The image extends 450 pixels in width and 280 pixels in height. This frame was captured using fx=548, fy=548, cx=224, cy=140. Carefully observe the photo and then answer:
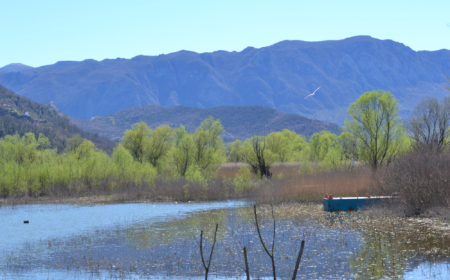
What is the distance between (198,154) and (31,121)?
110823 mm

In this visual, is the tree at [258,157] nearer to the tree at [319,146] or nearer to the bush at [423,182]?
the tree at [319,146]

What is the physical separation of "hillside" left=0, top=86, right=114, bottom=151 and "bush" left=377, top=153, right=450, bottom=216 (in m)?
119

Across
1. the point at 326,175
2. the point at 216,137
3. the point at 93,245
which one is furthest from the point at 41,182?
the point at 93,245

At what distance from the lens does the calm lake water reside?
20.2m

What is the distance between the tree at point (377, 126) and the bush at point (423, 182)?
20.9 m

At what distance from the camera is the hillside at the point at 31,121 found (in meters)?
144

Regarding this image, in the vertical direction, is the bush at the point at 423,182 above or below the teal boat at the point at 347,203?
above

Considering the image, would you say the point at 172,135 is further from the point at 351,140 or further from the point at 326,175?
the point at 326,175

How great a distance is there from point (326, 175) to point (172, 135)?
33959 millimetres

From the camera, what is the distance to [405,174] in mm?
33656

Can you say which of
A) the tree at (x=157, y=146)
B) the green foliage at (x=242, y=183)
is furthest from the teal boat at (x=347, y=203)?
the tree at (x=157, y=146)

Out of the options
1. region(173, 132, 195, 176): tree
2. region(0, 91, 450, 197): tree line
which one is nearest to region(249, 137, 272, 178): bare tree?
region(0, 91, 450, 197): tree line

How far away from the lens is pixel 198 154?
2758 inches

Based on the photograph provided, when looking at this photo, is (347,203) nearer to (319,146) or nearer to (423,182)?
(423,182)
